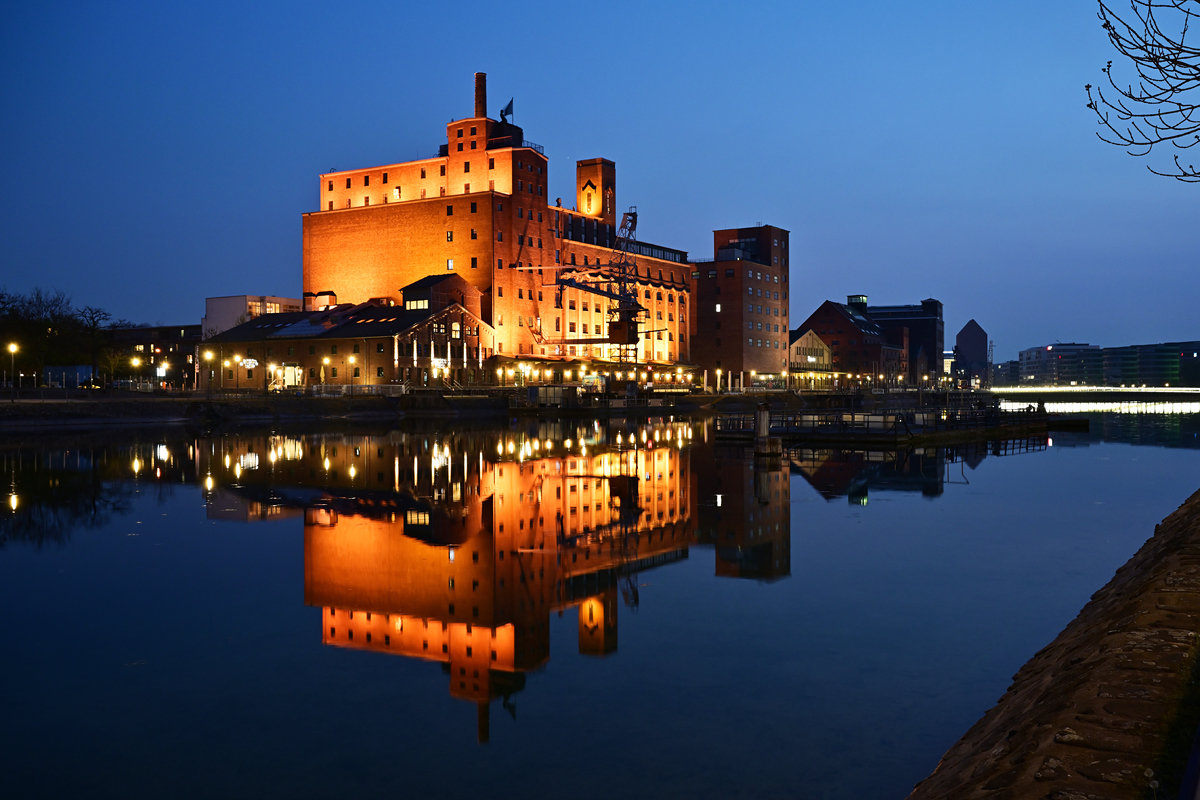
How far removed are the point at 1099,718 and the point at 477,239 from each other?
3275 inches

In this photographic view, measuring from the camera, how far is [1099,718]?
507 cm

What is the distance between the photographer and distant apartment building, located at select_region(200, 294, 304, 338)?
4050 inches

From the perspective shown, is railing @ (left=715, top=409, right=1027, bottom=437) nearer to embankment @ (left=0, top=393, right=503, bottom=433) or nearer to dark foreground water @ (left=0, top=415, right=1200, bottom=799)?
dark foreground water @ (left=0, top=415, right=1200, bottom=799)

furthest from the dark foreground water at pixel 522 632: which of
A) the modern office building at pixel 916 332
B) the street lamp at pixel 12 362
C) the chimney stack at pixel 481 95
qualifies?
the modern office building at pixel 916 332

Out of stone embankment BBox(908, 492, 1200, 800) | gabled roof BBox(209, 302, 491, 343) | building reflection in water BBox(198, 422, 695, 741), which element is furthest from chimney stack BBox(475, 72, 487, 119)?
stone embankment BBox(908, 492, 1200, 800)

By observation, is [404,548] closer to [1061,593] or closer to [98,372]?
[1061,593]

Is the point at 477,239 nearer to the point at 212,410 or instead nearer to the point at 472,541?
the point at 212,410

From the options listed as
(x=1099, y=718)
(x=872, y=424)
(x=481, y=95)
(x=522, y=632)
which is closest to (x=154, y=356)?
(x=481, y=95)

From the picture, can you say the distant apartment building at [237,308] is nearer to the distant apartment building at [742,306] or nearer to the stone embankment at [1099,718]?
the distant apartment building at [742,306]

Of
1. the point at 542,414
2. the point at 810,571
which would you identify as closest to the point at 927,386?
the point at 542,414

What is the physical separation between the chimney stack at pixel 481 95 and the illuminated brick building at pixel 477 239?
0.12 metres

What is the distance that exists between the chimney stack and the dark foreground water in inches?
2928

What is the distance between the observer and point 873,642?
8953 mm

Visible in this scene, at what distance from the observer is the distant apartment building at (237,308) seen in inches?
4050
